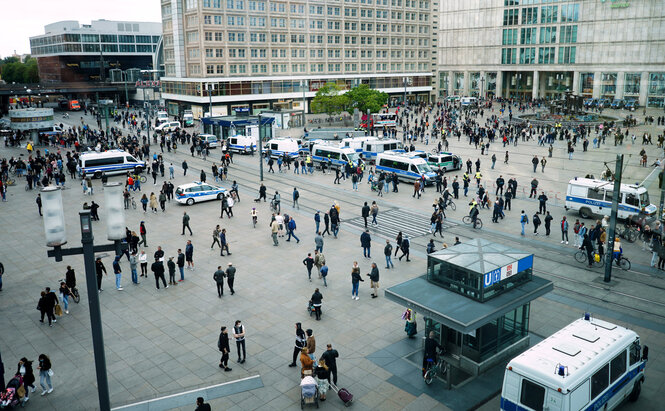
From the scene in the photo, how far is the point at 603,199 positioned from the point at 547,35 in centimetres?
9394

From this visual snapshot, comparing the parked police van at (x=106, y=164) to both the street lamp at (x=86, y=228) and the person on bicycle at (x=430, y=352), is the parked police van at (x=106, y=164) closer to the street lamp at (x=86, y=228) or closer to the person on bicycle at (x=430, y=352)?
the person on bicycle at (x=430, y=352)

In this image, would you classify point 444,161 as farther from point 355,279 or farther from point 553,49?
point 553,49

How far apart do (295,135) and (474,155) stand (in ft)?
84.7

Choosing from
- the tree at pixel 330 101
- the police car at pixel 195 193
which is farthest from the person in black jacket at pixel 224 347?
the tree at pixel 330 101

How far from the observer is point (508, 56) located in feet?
395

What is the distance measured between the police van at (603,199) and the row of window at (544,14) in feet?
295

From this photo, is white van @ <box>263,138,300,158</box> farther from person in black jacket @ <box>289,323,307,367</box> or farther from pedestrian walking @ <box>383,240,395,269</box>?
person in black jacket @ <box>289,323,307,367</box>

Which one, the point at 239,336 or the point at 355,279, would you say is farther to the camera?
the point at 355,279

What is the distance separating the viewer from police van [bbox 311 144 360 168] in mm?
45469

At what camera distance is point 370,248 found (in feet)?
83.5

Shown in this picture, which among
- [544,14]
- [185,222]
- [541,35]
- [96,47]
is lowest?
[185,222]

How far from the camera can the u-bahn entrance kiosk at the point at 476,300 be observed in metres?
14.2

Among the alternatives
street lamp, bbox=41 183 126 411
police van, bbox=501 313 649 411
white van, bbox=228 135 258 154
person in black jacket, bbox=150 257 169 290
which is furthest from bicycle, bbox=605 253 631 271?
white van, bbox=228 135 258 154

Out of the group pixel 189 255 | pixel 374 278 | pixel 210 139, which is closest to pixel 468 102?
pixel 210 139
